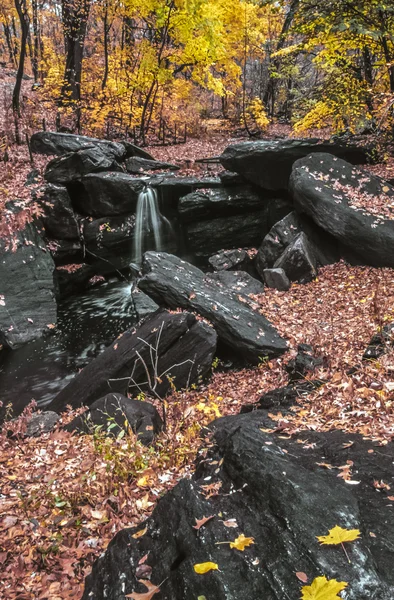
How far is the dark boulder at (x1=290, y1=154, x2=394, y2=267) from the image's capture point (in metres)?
9.79

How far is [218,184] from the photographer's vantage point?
13758mm

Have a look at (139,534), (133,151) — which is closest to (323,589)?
(139,534)

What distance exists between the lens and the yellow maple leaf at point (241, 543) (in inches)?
81.4

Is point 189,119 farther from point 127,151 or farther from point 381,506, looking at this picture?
point 381,506

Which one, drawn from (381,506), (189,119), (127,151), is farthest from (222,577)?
(189,119)

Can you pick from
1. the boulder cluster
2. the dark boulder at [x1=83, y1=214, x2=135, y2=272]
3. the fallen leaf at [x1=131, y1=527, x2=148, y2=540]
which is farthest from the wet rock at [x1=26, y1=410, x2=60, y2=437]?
the dark boulder at [x1=83, y1=214, x2=135, y2=272]

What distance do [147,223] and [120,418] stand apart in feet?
31.5

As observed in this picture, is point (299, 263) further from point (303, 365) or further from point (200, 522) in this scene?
point (200, 522)

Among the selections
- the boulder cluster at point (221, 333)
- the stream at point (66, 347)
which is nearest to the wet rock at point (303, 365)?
the boulder cluster at point (221, 333)

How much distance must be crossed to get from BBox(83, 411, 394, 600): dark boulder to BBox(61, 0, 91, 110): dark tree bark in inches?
625

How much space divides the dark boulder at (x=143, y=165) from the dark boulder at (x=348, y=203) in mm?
5448

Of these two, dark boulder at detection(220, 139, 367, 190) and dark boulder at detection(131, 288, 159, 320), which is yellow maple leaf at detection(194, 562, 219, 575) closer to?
dark boulder at detection(131, 288, 159, 320)

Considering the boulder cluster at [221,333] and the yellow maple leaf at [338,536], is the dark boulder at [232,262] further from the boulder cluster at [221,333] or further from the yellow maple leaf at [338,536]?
the yellow maple leaf at [338,536]

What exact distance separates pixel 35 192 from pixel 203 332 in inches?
314
